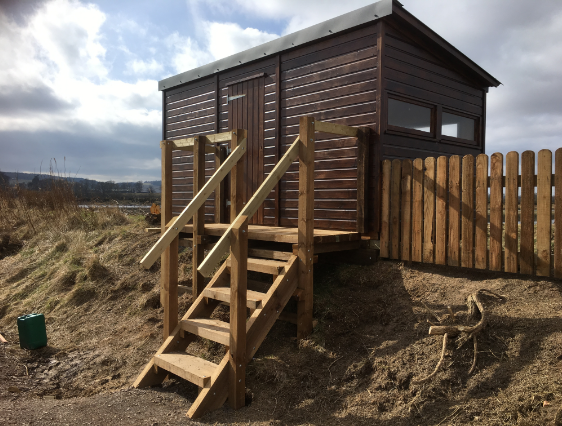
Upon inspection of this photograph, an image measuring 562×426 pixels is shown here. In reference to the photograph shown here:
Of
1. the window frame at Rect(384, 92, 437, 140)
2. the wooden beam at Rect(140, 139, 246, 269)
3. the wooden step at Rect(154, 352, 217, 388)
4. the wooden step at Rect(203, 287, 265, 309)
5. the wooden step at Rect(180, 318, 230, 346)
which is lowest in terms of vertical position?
the wooden step at Rect(154, 352, 217, 388)

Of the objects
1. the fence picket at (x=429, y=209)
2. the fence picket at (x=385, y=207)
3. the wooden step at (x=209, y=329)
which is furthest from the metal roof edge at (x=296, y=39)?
the wooden step at (x=209, y=329)

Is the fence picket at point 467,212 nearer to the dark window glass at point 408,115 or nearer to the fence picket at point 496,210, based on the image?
the fence picket at point 496,210

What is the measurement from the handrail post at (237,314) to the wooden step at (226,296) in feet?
1.41

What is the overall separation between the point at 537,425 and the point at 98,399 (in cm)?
367

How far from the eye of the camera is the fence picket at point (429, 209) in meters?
5.31

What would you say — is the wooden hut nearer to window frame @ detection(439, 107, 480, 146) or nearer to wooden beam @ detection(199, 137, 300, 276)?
window frame @ detection(439, 107, 480, 146)

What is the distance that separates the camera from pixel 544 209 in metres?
4.59

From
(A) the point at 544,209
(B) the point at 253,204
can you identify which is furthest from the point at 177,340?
(A) the point at 544,209

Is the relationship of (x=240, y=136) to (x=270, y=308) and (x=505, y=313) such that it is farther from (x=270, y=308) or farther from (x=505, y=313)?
(x=505, y=313)

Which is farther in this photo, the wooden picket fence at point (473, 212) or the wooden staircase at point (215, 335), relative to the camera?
the wooden picket fence at point (473, 212)

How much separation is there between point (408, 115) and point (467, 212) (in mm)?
2062

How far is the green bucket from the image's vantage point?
5.93m

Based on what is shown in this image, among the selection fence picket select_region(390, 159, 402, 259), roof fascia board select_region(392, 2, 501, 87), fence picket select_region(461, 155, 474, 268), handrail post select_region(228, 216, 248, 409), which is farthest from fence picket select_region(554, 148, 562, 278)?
handrail post select_region(228, 216, 248, 409)

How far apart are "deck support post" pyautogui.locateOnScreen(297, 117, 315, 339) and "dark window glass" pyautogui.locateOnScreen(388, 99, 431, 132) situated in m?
1.81
